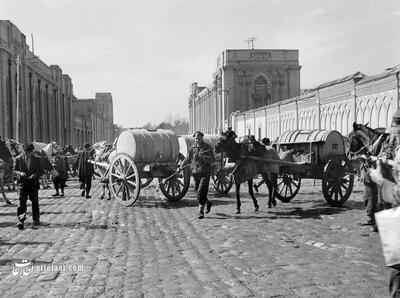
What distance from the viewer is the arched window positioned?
68.2m

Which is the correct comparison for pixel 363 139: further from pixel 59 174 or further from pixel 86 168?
pixel 59 174

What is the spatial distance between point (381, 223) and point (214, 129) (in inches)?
2757

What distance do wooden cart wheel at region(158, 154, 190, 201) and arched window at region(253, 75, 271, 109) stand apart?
5523 cm

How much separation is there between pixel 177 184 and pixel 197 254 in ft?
22.1

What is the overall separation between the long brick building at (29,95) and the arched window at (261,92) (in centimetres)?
2526

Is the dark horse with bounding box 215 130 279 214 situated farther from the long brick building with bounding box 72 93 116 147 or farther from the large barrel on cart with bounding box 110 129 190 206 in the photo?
the long brick building with bounding box 72 93 116 147

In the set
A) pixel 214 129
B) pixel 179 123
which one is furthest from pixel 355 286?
pixel 179 123

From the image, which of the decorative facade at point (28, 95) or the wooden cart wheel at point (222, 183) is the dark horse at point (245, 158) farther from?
the decorative facade at point (28, 95)

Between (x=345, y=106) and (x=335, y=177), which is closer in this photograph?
(x=335, y=177)

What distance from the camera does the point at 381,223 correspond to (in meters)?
3.82

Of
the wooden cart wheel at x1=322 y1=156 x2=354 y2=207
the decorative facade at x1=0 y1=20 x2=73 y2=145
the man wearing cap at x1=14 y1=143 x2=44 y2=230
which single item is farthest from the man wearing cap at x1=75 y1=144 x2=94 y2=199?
the decorative facade at x1=0 y1=20 x2=73 y2=145

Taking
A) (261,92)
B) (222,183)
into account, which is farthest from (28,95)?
(261,92)

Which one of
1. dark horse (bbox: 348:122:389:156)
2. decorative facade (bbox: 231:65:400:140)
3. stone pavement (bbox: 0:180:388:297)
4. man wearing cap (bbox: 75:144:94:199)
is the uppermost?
decorative facade (bbox: 231:65:400:140)

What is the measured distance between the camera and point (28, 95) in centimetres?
4072
